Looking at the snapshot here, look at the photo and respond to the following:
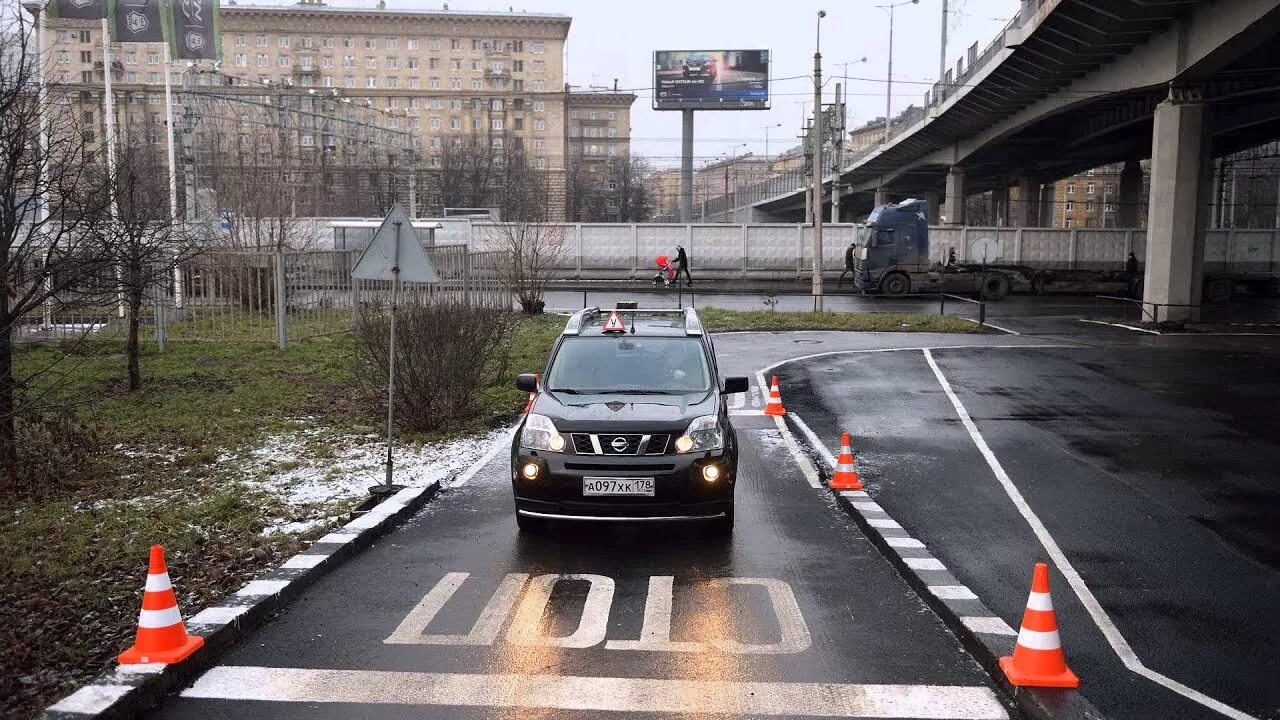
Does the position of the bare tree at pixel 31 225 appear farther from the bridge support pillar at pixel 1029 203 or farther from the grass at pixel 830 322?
the bridge support pillar at pixel 1029 203

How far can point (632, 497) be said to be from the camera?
7.95 meters

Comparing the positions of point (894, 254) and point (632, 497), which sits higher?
point (894, 254)

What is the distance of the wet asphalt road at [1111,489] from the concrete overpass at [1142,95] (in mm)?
9266

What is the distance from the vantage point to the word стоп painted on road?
6.17m

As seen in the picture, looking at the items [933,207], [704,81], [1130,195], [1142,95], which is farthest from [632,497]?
[933,207]

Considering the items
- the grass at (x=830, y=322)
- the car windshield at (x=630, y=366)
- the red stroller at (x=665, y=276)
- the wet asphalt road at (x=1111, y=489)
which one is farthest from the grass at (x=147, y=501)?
the red stroller at (x=665, y=276)

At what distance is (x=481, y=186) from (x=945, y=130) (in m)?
39.2

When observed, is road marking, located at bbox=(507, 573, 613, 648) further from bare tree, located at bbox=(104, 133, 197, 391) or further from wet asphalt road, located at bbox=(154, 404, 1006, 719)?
bare tree, located at bbox=(104, 133, 197, 391)

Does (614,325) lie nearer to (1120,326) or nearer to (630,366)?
(630,366)

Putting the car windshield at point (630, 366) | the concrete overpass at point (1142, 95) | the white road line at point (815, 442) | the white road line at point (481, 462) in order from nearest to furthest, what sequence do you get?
1. the car windshield at point (630, 366)
2. the white road line at point (481, 462)
3. the white road line at point (815, 442)
4. the concrete overpass at point (1142, 95)

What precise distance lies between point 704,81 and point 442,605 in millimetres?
81204

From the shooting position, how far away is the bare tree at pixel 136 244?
9.95m

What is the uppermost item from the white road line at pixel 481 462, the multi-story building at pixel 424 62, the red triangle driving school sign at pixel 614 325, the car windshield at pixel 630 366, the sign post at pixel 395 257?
the multi-story building at pixel 424 62

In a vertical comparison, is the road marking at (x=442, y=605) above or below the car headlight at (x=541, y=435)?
below
